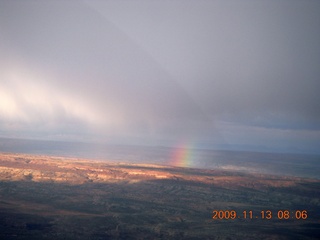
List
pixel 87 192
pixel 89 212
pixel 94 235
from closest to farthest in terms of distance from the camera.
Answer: pixel 94 235
pixel 89 212
pixel 87 192

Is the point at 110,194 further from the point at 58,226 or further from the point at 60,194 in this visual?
the point at 58,226

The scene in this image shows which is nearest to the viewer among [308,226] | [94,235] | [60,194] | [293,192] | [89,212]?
[94,235]

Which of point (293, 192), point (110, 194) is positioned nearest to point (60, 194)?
point (110, 194)

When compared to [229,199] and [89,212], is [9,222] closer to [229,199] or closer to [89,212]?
[89,212]

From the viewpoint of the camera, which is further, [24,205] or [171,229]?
[24,205]

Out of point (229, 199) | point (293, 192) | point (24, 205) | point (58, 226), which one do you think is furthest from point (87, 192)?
point (293, 192)

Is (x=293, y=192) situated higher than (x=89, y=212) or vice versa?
(x=293, y=192)
